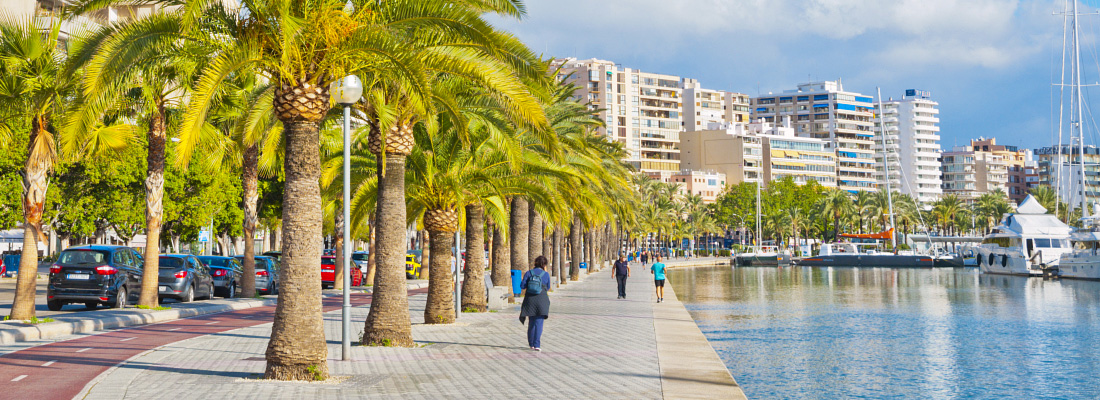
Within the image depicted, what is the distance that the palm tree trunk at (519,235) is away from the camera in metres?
30.2

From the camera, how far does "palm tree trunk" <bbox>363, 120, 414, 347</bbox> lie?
651 inches

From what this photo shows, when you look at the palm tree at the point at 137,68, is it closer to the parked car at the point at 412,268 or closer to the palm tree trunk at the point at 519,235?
the palm tree trunk at the point at 519,235

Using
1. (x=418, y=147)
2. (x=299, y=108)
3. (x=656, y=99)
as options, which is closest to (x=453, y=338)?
(x=418, y=147)

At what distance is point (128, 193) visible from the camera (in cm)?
4750

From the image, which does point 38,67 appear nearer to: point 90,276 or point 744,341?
point 90,276

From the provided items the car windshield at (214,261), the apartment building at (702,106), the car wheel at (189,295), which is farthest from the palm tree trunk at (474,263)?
the apartment building at (702,106)

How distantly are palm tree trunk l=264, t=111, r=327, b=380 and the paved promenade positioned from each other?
0.92 ft

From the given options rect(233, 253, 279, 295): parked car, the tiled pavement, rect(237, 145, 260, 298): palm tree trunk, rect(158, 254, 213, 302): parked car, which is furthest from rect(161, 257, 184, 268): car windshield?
the tiled pavement

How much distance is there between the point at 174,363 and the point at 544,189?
12.7 m

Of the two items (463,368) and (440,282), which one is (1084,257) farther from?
(463,368)

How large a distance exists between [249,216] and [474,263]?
33.6ft

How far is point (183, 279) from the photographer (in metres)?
28.1

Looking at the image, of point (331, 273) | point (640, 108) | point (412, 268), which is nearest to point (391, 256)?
point (331, 273)

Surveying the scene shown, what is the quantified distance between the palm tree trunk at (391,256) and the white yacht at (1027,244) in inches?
2454
